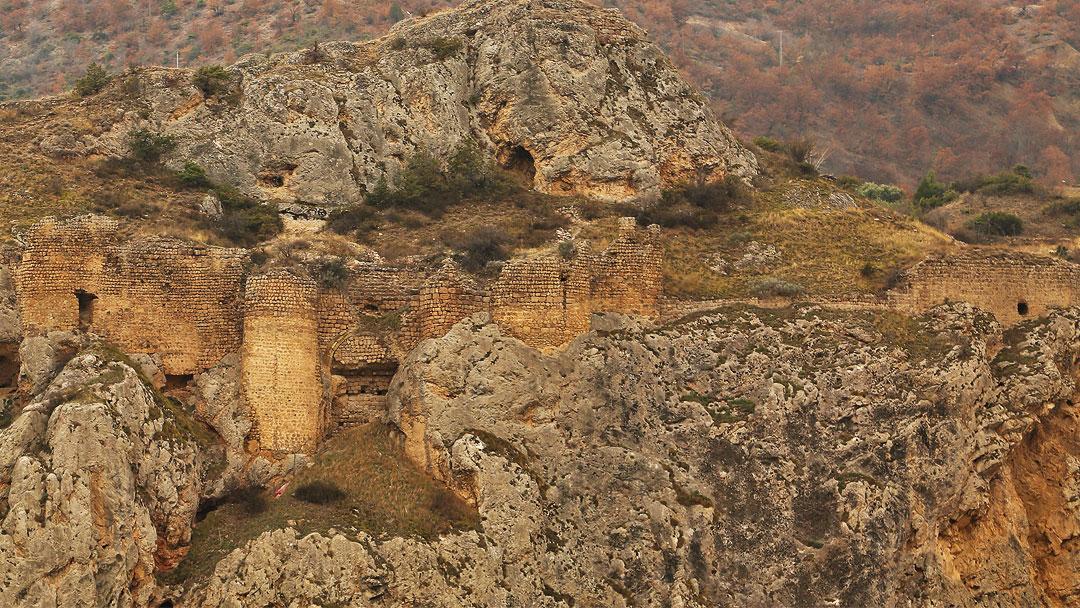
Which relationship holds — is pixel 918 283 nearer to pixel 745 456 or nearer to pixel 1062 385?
pixel 1062 385

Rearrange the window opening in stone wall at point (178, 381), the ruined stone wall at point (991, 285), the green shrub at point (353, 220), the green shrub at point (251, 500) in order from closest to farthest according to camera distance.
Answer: the green shrub at point (251, 500)
the window opening in stone wall at point (178, 381)
the ruined stone wall at point (991, 285)
the green shrub at point (353, 220)

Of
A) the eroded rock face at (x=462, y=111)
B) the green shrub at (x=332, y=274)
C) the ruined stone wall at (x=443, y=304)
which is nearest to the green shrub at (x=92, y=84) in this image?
the eroded rock face at (x=462, y=111)

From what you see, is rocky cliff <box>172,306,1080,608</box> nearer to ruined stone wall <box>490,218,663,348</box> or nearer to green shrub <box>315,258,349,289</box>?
ruined stone wall <box>490,218,663,348</box>

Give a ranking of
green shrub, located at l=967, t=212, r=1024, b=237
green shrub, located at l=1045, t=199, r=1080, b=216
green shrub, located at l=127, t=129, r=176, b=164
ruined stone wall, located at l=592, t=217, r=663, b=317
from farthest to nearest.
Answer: green shrub, located at l=1045, t=199, r=1080, b=216
green shrub, located at l=967, t=212, r=1024, b=237
green shrub, located at l=127, t=129, r=176, b=164
ruined stone wall, located at l=592, t=217, r=663, b=317

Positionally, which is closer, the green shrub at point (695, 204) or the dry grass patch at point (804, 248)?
the dry grass patch at point (804, 248)

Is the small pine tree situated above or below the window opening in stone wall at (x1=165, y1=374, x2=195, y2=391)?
above

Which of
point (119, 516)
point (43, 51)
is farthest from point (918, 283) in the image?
point (43, 51)

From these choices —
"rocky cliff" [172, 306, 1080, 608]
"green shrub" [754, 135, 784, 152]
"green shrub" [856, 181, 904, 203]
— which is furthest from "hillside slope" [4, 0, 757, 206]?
"green shrub" [856, 181, 904, 203]

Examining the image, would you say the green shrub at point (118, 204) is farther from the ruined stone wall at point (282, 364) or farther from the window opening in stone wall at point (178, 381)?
the ruined stone wall at point (282, 364)
